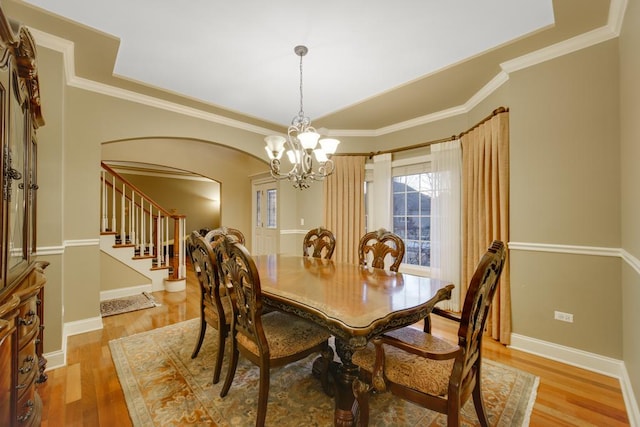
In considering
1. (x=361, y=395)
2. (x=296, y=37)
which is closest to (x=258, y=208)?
(x=296, y=37)

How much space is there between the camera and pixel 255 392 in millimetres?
1801

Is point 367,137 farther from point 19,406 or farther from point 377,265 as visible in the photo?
point 19,406

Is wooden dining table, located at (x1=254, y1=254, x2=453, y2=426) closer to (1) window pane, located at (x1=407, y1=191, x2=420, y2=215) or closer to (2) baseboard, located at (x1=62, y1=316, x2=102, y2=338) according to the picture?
(1) window pane, located at (x1=407, y1=191, x2=420, y2=215)

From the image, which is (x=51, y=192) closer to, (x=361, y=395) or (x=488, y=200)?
(x=361, y=395)

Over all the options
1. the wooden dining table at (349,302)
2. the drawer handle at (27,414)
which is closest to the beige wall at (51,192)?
the drawer handle at (27,414)

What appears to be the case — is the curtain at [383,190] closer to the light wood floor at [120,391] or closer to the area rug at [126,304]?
the light wood floor at [120,391]

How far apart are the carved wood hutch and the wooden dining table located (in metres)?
1.05

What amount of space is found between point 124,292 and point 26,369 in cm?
341

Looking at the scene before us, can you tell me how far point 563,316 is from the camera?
2209mm

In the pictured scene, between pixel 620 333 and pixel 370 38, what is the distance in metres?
2.99

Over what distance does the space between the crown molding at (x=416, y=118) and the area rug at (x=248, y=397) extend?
2.11 m

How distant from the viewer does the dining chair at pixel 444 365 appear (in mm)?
1134

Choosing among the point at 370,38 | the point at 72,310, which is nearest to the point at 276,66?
the point at 370,38

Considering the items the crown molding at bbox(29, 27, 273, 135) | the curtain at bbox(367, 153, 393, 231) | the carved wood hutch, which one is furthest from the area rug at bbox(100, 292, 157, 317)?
the curtain at bbox(367, 153, 393, 231)
